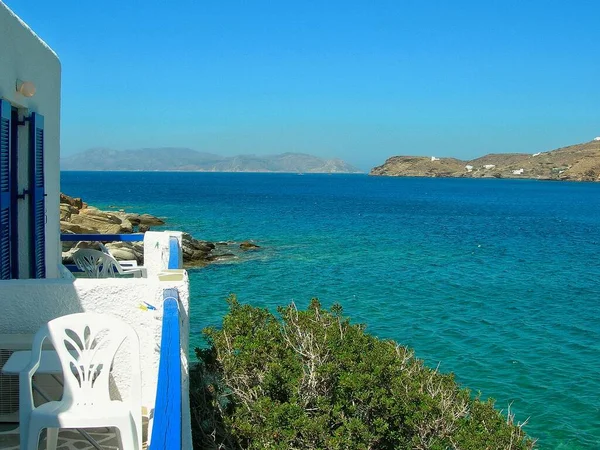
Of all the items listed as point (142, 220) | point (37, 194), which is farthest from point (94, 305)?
point (142, 220)

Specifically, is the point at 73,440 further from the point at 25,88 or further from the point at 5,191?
the point at 25,88

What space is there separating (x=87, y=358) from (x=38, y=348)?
30cm

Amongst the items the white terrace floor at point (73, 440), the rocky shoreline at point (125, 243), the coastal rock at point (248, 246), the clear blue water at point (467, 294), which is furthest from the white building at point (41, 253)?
the coastal rock at point (248, 246)

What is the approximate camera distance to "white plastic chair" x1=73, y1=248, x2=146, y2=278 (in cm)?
936

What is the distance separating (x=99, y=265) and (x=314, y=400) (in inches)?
187

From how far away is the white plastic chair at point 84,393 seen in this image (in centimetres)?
371

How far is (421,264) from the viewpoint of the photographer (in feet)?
97.6

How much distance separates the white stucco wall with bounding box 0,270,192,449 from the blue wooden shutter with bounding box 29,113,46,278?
283 centimetres

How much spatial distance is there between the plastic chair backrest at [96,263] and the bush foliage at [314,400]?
3.02m

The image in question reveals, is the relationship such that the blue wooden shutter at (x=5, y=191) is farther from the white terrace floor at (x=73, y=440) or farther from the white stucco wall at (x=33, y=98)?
the white terrace floor at (x=73, y=440)

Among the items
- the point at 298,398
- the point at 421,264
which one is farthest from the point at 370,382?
the point at 421,264

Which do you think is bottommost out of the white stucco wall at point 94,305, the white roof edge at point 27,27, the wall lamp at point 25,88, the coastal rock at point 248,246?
the coastal rock at point 248,246

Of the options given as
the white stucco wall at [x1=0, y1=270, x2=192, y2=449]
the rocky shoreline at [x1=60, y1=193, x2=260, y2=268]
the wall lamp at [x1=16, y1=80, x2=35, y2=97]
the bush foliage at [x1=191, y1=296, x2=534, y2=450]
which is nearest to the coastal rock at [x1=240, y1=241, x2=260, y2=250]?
the rocky shoreline at [x1=60, y1=193, x2=260, y2=268]

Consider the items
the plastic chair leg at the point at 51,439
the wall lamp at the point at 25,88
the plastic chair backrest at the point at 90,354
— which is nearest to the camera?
the plastic chair backrest at the point at 90,354
